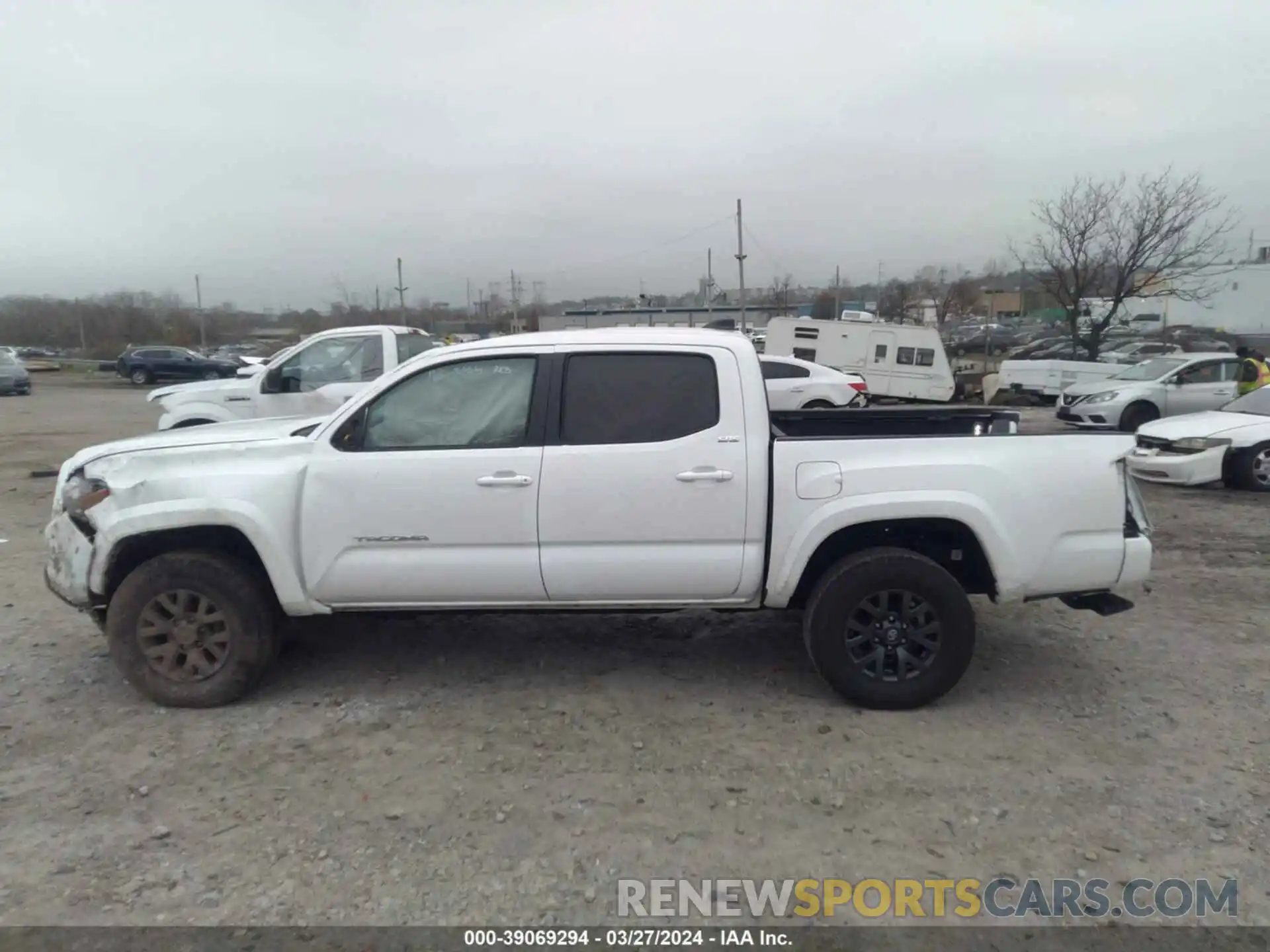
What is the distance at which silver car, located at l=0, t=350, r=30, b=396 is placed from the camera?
97.6ft

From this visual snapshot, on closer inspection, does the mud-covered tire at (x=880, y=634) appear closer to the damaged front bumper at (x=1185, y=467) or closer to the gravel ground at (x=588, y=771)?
the gravel ground at (x=588, y=771)

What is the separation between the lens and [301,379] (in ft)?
33.3

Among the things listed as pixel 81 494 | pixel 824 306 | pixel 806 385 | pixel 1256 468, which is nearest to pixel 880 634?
pixel 81 494

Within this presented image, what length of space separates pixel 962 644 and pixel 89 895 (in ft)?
12.3

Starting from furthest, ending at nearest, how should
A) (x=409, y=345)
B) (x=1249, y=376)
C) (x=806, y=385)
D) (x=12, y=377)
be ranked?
(x=12, y=377), (x=806, y=385), (x=1249, y=376), (x=409, y=345)

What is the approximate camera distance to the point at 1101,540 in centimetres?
441

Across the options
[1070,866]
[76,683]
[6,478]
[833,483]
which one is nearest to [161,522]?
[76,683]

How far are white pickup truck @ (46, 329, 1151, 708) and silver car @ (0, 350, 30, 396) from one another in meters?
31.0

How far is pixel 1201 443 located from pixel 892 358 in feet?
41.9

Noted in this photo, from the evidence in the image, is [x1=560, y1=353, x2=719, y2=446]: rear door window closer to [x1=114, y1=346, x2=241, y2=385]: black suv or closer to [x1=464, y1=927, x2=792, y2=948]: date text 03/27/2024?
[x1=464, y1=927, x2=792, y2=948]: date text 03/27/2024

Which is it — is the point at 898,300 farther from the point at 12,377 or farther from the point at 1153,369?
the point at 12,377

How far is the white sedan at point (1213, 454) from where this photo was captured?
32.9 ft

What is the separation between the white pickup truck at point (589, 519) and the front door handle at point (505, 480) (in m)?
0.01

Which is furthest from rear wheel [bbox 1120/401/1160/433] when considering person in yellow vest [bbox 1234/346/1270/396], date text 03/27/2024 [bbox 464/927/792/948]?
date text 03/27/2024 [bbox 464/927/792/948]
